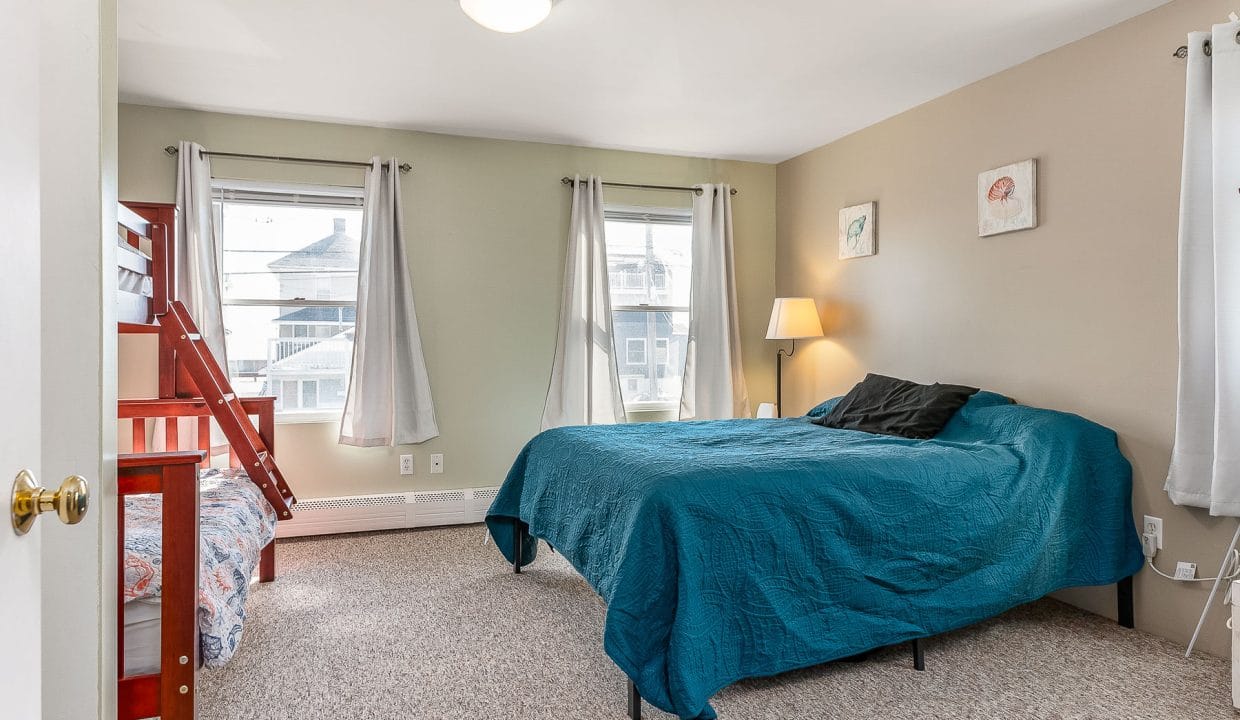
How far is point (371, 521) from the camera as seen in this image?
4.05 meters

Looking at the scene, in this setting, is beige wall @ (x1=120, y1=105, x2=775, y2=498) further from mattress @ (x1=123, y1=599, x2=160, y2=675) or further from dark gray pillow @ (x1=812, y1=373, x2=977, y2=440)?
mattress @ (x1=123, y1=599, x2=160, y2=675)

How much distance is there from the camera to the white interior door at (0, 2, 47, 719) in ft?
2.29

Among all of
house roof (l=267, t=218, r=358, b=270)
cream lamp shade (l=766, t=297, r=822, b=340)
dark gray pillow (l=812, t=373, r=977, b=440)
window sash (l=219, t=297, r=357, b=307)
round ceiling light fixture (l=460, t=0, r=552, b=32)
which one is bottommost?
dark gray pillow (l=812, t=373, r=977, b=440)

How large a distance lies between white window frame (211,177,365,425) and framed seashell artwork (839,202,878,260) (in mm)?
2813

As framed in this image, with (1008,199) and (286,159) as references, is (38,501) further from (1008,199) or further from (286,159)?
(286,159)

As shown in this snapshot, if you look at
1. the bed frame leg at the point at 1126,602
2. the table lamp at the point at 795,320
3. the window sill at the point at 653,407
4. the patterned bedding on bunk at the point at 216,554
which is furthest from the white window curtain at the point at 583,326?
the bed frame leg at the point at 1126,602

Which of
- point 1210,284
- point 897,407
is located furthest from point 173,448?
point 1210,284

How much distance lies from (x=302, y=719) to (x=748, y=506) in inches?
57.0

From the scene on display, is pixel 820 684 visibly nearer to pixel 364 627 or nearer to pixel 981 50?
pixel 364 627

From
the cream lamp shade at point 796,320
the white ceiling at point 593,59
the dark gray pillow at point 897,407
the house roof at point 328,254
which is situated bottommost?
the dark gray pillow at point 897,407

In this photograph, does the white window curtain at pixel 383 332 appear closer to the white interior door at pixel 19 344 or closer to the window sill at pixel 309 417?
the window sill at pixel 309 417

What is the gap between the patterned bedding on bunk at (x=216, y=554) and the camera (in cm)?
181

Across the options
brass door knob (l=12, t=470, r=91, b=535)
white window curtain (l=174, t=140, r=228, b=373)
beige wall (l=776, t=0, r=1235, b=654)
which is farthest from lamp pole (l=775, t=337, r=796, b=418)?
brass door knob (l=12, t=470, r=91, b=535)

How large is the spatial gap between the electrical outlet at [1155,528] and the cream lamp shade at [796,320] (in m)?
1.97
